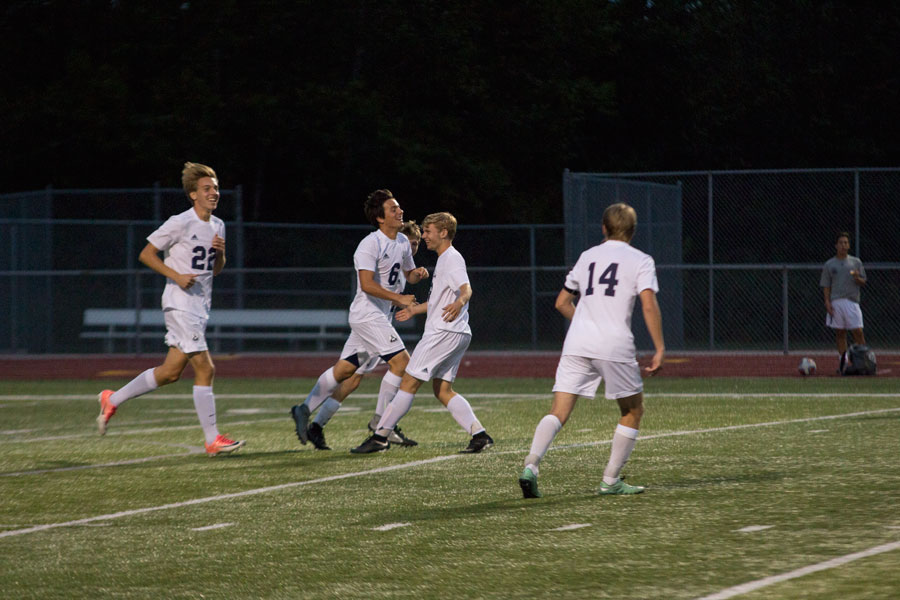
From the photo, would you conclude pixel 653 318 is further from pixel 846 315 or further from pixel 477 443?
pixel 846 315

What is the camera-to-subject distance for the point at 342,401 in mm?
10664

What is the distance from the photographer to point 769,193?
2905 centimetres

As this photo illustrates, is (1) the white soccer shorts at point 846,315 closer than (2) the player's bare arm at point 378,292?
No

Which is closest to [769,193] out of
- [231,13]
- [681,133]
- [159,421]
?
[681,133]

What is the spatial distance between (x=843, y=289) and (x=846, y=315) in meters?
0.37

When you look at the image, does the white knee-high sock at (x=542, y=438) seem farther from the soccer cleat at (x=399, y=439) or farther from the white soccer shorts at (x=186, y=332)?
the white soccer shorts at (x=186, y=332)

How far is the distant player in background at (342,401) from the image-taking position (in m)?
10.5

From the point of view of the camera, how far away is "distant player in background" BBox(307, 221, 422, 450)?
415 inches

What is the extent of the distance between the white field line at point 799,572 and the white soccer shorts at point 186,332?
5.44 meters

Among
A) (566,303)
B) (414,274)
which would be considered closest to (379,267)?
(414,274)

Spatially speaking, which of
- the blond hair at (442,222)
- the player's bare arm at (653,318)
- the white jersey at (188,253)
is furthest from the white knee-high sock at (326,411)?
the player's bare arm at (653,318)

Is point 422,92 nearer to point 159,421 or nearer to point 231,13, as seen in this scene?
point 231,13

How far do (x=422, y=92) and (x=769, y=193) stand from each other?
10.8 m

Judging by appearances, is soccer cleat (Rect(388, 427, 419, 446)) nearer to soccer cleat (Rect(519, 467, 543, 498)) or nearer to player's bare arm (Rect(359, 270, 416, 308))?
player's bare arm (Rect(359, 270, 416, 308))
